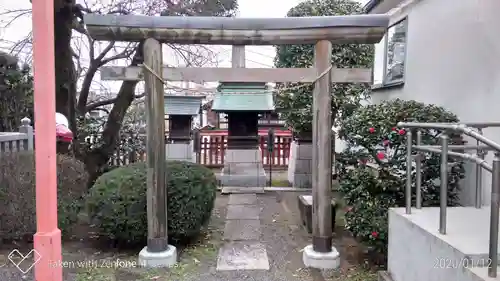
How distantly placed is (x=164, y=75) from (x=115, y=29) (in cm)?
76

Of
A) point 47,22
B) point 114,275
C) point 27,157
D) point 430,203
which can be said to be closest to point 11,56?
point 27,157

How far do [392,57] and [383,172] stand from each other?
447 centimetres

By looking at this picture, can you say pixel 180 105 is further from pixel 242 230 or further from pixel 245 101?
pixel 242 230

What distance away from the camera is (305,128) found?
32.0 feet

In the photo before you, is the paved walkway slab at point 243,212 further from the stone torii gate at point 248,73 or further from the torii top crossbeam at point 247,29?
the torii top crossbeam at point 247,29

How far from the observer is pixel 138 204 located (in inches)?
204

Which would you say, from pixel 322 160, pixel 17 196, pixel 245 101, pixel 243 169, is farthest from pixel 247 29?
pixel 243 169

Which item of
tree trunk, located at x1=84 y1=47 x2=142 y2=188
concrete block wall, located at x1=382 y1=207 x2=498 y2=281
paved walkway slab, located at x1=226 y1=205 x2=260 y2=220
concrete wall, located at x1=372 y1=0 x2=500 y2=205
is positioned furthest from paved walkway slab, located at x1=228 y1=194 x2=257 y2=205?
concrete block wall, located at x1=382 y1=207 x2=498 y2=281

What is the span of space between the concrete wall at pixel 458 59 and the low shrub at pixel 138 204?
11.4 ft

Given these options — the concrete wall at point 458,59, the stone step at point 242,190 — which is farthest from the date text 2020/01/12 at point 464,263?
the stone step at point 242,190

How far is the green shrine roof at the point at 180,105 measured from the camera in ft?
33.8

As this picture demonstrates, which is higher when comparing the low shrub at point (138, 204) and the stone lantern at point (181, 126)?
the stone lantern at point (181, 126)

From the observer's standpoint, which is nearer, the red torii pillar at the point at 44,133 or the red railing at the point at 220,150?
the red torii pillar at the point at 44,133

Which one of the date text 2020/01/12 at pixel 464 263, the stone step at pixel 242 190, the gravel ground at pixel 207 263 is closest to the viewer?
the date text 2020/01/12 at pixel 464 263
